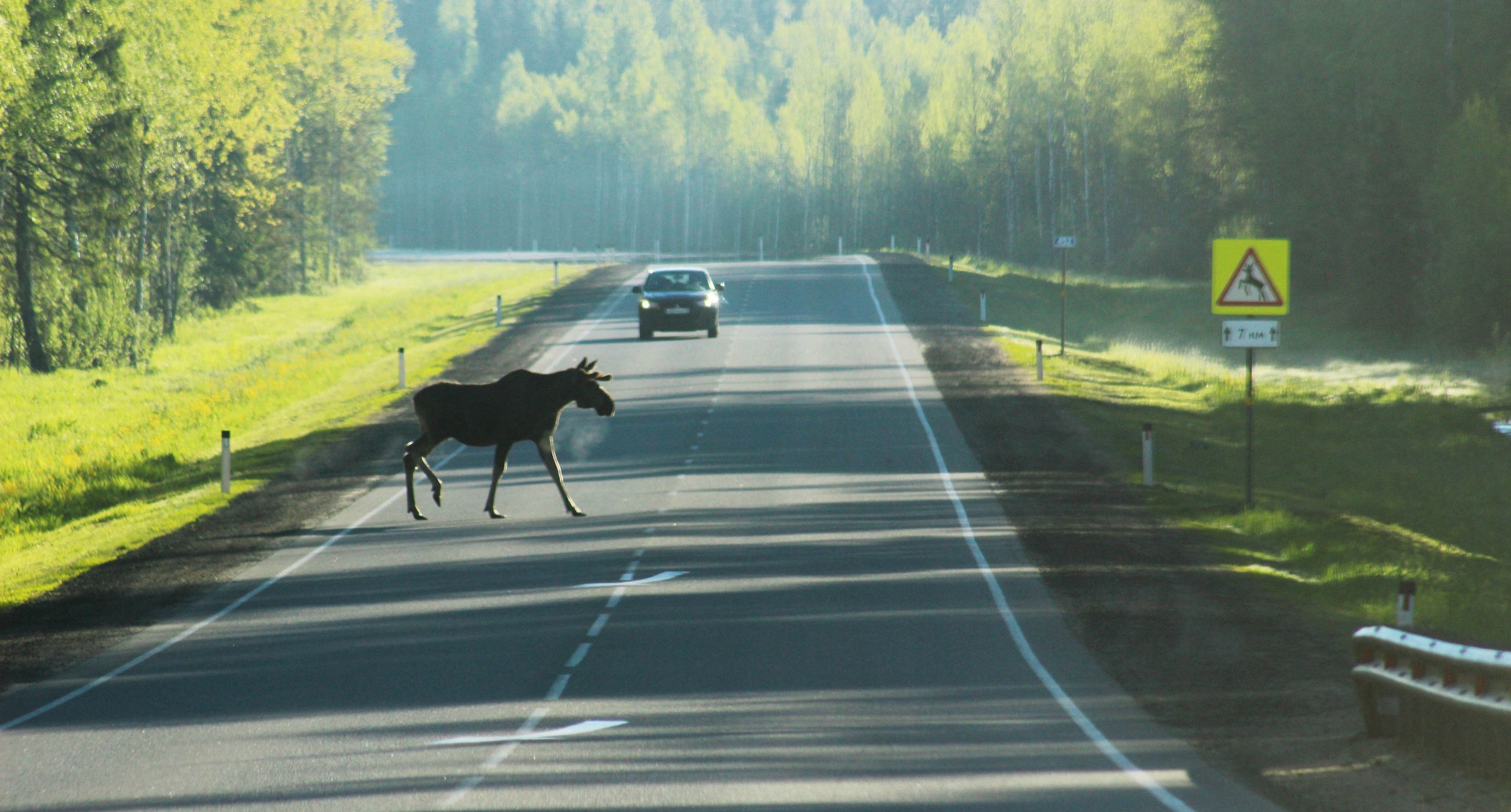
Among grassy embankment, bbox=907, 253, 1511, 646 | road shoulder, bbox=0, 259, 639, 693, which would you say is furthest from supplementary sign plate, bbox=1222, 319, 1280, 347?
road shoulder, bbox=0, 259, 639, 693

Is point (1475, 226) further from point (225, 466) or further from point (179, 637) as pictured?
point (179, 637)

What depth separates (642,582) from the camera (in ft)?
56.7

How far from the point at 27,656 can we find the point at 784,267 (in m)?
56.5

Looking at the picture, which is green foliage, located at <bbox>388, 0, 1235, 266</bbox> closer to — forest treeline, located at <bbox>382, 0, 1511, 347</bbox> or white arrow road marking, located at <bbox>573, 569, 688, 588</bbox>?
forest treeline, located at <bbox>382, 0, 1511, 347</bbox>

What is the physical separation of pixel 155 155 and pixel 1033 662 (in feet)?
158

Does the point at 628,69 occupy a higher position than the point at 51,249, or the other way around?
the point at 628,69

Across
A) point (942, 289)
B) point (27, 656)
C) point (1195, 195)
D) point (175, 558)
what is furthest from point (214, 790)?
point (1195, 195)

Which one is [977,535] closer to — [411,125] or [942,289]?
[942,289]

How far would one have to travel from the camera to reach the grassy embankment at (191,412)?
24.6 metres

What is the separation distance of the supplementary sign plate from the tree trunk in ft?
130

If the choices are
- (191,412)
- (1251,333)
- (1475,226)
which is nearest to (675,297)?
(191,412)

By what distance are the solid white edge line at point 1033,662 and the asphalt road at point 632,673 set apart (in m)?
0.05

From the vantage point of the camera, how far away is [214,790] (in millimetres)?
9875

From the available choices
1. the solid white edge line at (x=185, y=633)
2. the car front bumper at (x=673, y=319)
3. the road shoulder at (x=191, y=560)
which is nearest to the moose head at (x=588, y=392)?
the solid white edge line at (x=185, y=633)
